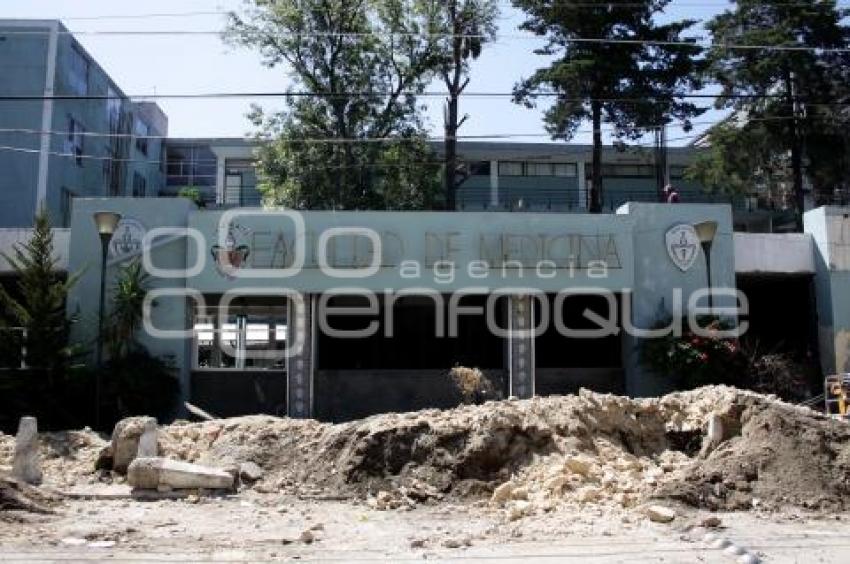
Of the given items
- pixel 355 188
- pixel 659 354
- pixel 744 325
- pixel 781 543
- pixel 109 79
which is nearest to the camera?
pixel 781 543

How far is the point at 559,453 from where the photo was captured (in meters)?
12.5

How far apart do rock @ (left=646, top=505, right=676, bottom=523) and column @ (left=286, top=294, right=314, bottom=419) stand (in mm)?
11431

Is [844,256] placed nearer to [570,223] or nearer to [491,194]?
[570,223]

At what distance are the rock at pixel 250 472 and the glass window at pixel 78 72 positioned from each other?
1026 inches

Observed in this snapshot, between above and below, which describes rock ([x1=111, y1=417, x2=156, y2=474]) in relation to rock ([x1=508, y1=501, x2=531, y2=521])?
above

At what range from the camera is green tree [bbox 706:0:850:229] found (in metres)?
31.0

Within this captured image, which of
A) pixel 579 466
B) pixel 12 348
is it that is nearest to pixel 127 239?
pixel 12 348

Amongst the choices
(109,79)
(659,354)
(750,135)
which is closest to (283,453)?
(659,354)

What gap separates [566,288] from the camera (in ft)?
67.8

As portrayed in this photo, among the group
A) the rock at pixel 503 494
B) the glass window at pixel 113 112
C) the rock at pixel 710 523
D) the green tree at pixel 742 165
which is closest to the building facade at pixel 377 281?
the rock at pixel 503 494

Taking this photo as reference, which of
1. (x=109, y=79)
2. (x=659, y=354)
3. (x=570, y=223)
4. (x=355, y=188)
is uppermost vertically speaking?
(x=109, y=79)

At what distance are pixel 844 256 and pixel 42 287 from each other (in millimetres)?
19453

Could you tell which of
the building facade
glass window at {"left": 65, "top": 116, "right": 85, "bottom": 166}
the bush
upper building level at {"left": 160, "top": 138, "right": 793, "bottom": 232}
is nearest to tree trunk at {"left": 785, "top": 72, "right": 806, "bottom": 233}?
upper building level at {"left": 160, "top": 138, "right": 793, "bottom": 232}

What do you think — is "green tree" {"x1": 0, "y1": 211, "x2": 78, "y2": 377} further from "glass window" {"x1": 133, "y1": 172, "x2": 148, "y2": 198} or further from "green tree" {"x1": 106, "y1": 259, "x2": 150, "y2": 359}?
"glass window" {"x1": 133, "y1": 172, "x2": 148, "y2": 198}
